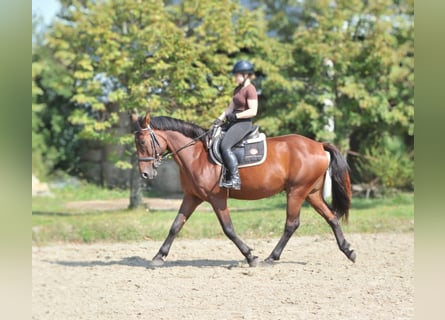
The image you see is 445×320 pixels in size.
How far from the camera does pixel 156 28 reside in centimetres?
1120

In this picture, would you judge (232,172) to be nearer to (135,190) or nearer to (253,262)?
(253,262)

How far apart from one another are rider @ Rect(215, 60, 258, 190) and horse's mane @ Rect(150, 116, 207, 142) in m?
0.37

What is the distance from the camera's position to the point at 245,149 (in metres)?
6.62

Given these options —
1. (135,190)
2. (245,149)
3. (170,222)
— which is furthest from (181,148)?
(135,190)

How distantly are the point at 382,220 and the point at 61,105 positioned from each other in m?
9.74

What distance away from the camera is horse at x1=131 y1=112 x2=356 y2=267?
660 cm

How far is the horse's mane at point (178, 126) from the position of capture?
21.8ft

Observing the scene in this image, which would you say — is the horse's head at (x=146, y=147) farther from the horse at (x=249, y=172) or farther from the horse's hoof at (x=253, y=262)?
the horse's hoof at (x=253, y=262)

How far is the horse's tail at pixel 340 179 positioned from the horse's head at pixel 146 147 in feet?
7.22

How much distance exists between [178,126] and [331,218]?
2.24 m

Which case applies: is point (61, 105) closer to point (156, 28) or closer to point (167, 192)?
point (167, 192)

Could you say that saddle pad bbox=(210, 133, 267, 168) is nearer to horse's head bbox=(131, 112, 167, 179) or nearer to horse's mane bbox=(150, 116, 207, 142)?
horse's mane bbox=(150, 116, 207, 142)
